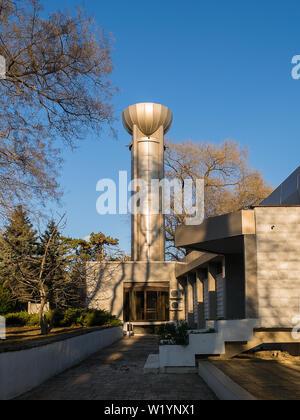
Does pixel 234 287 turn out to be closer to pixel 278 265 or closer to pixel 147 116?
pixel 278 265

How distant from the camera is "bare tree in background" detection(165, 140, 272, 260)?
1382 inches

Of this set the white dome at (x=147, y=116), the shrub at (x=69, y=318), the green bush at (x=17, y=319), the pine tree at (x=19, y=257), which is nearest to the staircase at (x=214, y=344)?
the pine tree at (x=19, y=257)

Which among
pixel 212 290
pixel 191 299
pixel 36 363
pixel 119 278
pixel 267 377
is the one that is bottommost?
pixel 267 377

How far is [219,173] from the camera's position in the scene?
35656mm

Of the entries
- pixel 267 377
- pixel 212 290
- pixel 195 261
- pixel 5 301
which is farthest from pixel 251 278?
pixel 5 301

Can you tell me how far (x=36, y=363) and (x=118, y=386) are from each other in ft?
5.56

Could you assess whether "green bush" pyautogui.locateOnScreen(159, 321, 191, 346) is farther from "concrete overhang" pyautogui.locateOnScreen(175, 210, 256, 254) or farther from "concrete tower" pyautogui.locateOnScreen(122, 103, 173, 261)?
"concrete tower" pyautogui.locateOnScreen(122, 103, 173, 261)

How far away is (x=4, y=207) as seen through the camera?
31.7 feet

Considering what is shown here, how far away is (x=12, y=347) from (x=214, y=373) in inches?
147

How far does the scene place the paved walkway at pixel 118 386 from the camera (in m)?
7.80

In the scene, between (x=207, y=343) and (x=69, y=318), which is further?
(x=69, y=318)

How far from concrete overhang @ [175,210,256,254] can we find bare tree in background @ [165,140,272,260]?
67.8 ft

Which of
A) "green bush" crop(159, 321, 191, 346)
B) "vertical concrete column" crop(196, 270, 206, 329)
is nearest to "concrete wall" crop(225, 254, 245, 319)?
"green bush" crop(159, 321, 191, 346)
